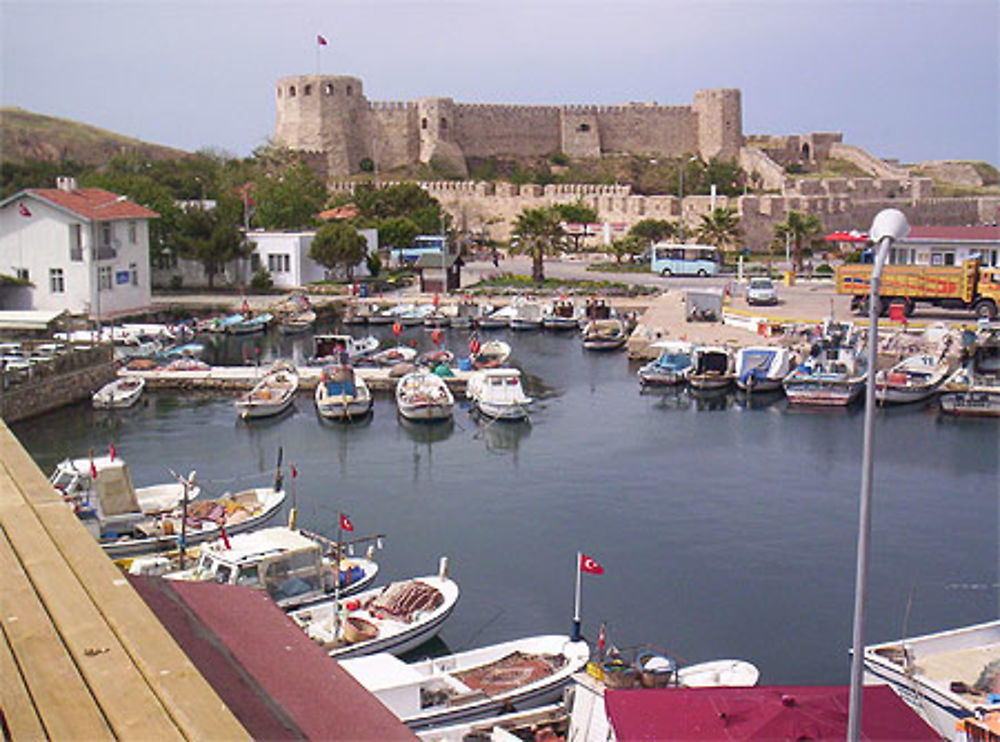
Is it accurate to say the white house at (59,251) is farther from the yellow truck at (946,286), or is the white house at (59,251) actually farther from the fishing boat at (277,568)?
the fishing boat at (277,568)

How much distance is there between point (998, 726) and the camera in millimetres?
9836

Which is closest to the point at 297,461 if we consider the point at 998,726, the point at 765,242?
the point at 998,726

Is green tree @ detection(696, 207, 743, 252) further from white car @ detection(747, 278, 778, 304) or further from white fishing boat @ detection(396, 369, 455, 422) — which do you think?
white fishing boat @ detection(396, 369, 455, 422)

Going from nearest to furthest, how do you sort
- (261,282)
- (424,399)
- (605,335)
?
(424,399), (605,335), (261,282)

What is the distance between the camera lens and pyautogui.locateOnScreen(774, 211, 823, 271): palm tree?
47.3m

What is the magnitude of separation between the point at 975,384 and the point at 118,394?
1939cm

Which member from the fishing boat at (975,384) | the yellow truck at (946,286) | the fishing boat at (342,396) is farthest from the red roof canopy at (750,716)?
the yellow truck at (946,286)

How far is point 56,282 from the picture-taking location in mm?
37344

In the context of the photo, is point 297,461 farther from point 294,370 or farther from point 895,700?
point 895,700

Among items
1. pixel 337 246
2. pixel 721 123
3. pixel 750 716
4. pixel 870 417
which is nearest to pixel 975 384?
pixel 750 716

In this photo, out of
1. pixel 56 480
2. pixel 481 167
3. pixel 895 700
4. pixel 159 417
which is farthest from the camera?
pixel 481 167

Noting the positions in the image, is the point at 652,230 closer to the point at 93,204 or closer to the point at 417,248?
the point at 417,248

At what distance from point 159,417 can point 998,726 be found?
21021 millimetres

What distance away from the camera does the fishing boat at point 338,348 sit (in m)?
31.7
